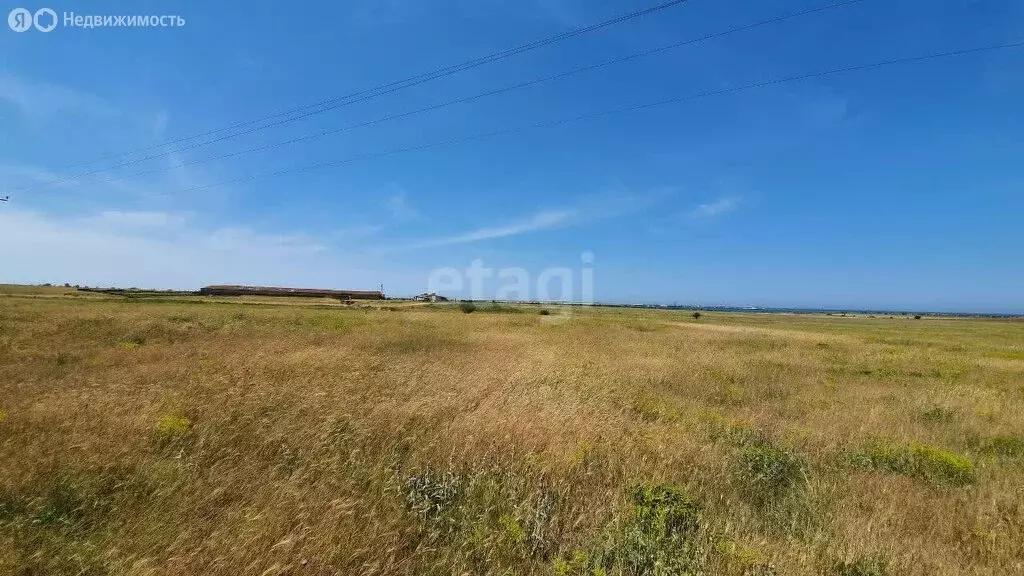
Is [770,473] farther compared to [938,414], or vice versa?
[938,414]

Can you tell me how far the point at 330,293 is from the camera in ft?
449

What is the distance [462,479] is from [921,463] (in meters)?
8.72

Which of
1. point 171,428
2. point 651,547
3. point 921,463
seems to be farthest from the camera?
point 921,463

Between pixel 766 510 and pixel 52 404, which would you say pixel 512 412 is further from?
pixel 52 404

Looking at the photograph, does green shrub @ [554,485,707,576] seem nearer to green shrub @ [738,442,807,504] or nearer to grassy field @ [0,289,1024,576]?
grassy field @ [0,289,1024,576]

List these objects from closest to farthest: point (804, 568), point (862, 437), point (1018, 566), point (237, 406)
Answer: point (804, 568)
point (1018, 566)
point (237, 406)
point (862, 437)

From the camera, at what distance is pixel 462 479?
5.77m

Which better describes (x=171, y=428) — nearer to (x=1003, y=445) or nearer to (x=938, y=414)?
(x=1003, y=445)

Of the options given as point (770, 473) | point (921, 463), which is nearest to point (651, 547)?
point (770, 473)

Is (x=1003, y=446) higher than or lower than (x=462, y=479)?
lower

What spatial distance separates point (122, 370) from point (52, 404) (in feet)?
15.7

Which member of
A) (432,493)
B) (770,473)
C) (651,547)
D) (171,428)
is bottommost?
(770,473)

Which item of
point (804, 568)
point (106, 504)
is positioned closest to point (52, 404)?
point (106, 504)

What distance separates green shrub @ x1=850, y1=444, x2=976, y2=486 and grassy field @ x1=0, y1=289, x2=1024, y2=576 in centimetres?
5
